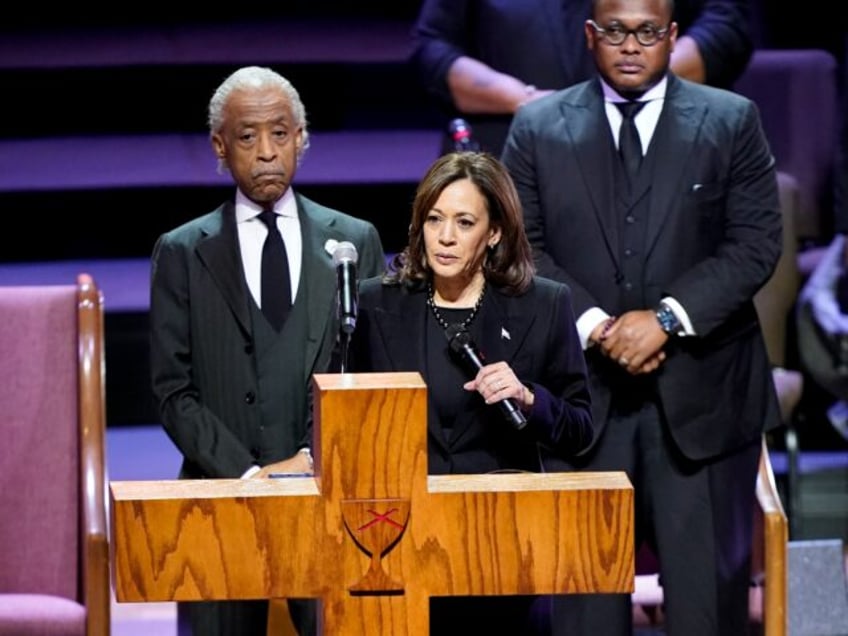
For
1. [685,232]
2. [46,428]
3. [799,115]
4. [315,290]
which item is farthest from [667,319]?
[799,115]

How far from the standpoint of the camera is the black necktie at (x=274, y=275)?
353 cm

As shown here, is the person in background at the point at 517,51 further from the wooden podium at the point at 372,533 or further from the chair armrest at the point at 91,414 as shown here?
the wooden podium at the point at 372,533

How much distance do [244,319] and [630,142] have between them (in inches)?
36.4

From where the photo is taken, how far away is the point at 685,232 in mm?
3836

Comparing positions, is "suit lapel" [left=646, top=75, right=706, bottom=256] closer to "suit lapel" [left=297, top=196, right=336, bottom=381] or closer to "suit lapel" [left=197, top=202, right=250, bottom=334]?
"suit lapel" [left=297, top=196, right=336, bottom=381]

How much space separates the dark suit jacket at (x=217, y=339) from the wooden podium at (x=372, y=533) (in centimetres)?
117

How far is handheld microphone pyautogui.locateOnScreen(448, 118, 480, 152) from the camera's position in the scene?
14.2 ft

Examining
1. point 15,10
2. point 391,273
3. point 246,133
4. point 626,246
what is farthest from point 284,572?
point 15,10

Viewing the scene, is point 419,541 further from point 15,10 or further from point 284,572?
point 15,10

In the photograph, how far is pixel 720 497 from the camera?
12.6 ft

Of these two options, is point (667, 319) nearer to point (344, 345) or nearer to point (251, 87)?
point (251, 87)

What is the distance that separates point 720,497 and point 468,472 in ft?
3.22

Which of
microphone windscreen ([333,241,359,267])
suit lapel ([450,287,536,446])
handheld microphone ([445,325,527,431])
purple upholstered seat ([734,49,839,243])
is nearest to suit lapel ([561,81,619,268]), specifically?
suit lapel ([450,287,536,446])

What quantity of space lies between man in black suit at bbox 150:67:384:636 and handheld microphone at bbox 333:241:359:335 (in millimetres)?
687
